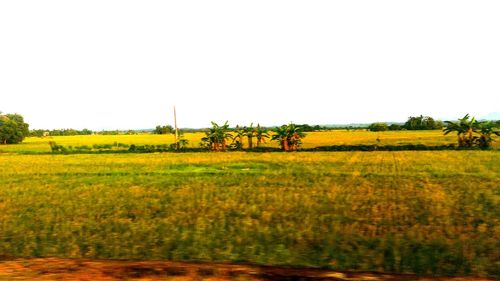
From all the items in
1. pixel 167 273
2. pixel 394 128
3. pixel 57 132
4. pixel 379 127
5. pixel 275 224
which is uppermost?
pixel 57 132

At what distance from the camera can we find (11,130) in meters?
62.9

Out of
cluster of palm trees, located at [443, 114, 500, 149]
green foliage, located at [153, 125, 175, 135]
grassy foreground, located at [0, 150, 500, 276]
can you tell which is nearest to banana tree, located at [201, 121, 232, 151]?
cluster of palm trees, located at [443, 114, 500, 149]

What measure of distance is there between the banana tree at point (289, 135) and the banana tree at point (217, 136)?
5.32 m

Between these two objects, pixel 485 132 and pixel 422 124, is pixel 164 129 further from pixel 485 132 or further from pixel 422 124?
pixel 485 132

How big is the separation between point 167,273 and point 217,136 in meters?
37.3

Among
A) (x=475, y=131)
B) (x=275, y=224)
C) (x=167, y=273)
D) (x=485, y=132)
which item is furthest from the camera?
(x=475, y=131)

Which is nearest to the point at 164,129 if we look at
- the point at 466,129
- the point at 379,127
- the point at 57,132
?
the point at 57,132

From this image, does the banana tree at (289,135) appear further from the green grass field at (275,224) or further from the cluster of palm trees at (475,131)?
the green grass field at (275,224)

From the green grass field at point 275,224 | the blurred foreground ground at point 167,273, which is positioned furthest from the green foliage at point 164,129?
→ the blurred foreground ground at point 167,273

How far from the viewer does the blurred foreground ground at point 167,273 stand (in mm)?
3318

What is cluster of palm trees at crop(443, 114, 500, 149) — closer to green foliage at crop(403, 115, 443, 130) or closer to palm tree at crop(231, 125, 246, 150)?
palm tree at crop(231, 125, 246, 150)

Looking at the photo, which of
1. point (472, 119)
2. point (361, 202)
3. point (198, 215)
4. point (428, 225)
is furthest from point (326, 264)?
point (472, 119)

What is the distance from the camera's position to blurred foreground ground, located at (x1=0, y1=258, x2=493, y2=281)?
332cm

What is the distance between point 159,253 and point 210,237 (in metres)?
0.98
